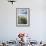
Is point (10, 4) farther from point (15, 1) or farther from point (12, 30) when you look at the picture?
point (12, 30)

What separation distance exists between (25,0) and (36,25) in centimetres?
107

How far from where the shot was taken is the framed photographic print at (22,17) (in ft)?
17.3

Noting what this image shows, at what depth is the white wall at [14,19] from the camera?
5238 millimetres

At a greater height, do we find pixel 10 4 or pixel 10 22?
pixel 10 4

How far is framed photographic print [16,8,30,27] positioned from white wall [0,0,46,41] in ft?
0.39

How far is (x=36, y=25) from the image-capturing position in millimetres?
5277

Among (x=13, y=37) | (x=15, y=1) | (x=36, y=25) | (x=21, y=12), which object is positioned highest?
(x=15, y=1)

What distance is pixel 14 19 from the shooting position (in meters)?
5.27

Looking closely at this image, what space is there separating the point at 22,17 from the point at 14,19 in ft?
1.07

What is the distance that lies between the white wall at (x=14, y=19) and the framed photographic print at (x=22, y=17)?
0.12 meters

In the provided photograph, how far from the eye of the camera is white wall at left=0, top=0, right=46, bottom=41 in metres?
5.24

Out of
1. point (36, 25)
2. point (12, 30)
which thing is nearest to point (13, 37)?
point (12, 30)

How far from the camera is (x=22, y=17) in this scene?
530cm

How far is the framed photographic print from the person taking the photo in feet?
17.3
